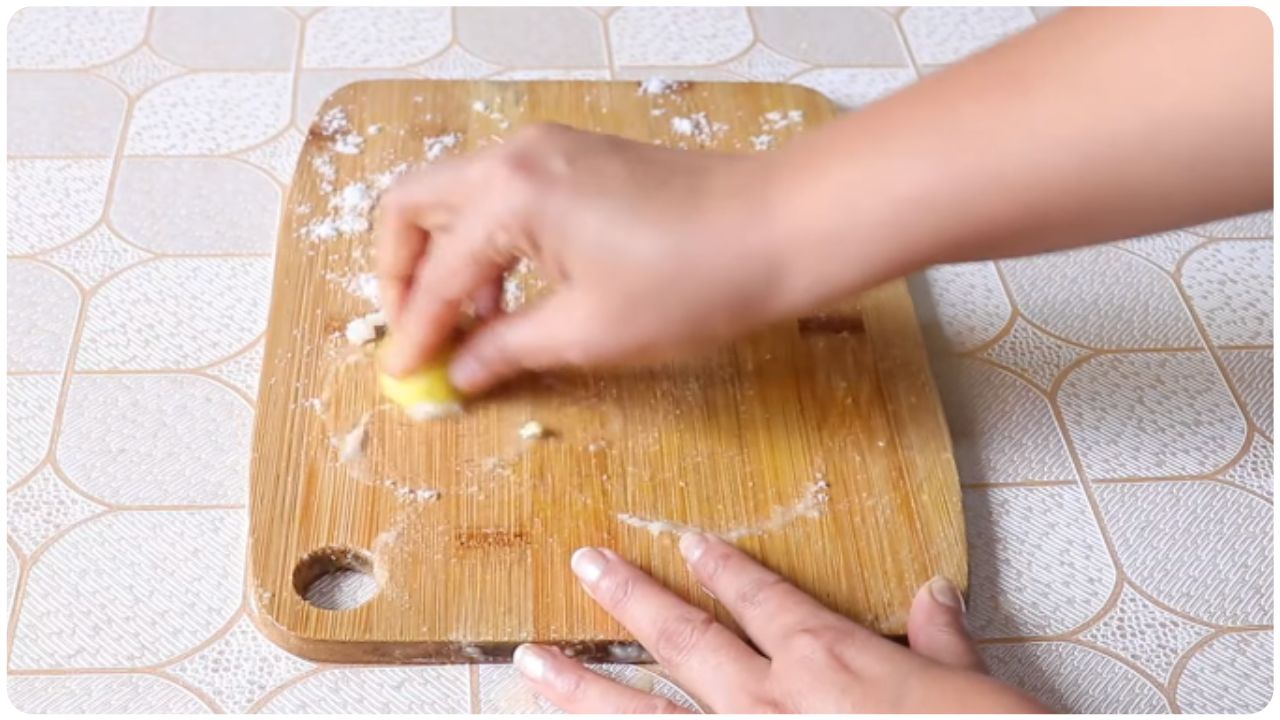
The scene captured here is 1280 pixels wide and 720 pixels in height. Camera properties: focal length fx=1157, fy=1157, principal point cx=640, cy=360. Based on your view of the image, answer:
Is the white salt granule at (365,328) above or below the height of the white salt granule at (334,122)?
below

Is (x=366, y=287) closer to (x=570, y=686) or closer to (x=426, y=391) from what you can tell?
(x=426, y=391)

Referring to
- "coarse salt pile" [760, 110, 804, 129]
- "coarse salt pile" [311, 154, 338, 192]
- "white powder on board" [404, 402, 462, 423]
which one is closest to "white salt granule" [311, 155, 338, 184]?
"coarse salt pile" [311, 154, 338, 192]

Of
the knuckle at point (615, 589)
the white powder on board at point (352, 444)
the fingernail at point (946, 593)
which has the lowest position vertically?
the white powder on board at point (352, 444)

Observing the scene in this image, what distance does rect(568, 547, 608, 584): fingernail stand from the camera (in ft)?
2.12

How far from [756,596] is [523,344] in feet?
0.62

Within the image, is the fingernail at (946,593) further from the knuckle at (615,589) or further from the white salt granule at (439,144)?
the white salt granule at (439,144)

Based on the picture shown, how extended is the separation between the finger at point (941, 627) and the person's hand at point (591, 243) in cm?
20

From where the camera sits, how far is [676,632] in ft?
2.06

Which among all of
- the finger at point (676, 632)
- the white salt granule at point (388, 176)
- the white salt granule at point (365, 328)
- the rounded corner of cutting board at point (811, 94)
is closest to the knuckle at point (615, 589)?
the finger at point (676, 632)

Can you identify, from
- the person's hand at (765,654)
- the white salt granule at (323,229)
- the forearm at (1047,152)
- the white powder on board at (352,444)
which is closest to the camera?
the forearm at (1047,152)

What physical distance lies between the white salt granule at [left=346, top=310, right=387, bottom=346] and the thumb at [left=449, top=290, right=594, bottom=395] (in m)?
0.08

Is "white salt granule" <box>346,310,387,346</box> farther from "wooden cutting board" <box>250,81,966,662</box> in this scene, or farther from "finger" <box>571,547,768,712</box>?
"finger" <box>571,547,768,712</box>

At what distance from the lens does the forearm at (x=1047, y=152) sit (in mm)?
471

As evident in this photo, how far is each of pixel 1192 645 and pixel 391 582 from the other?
0.46 m
